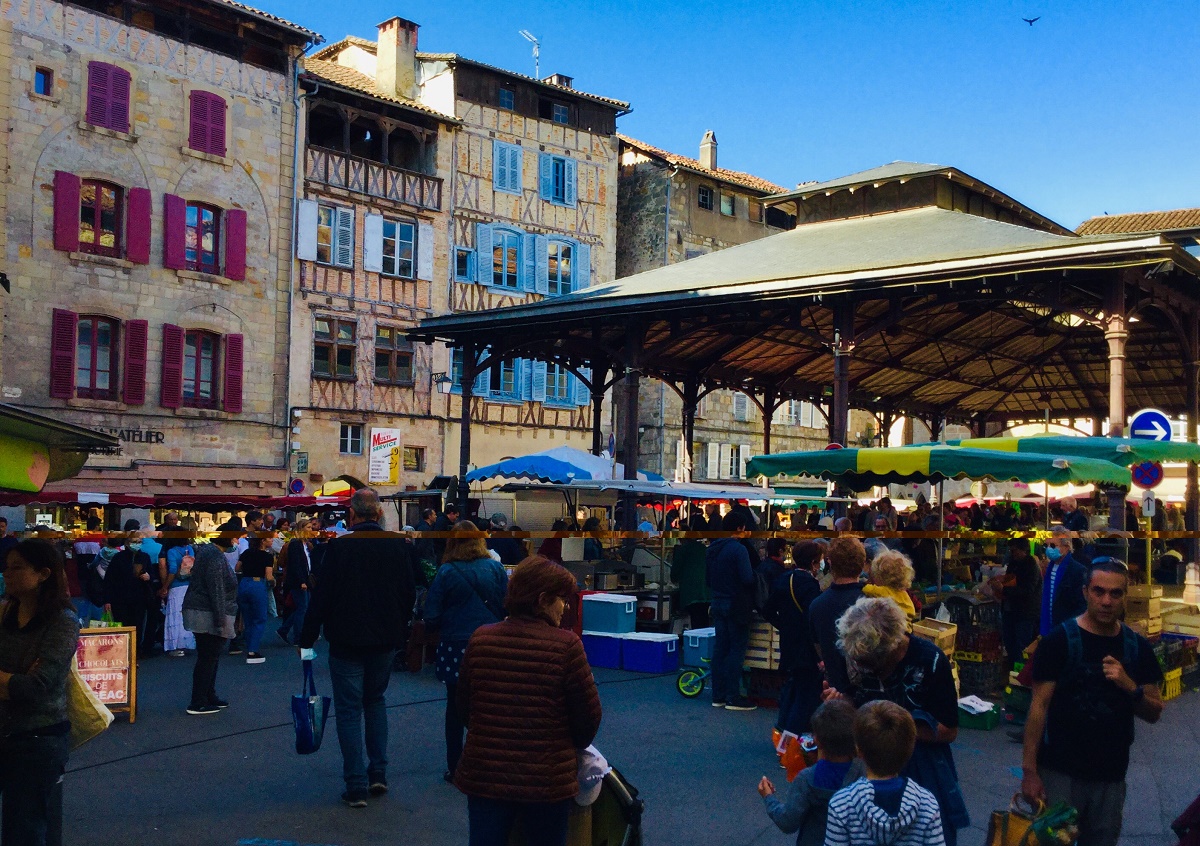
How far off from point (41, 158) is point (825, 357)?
1656cm

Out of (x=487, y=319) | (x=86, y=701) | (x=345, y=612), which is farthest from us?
(x=487, y=319)

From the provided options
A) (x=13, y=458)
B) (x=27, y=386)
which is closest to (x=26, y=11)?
(x=27, y=386)

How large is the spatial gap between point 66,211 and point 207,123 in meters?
3.96

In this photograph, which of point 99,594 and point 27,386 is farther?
point 27,386

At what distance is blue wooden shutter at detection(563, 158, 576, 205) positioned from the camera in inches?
1330

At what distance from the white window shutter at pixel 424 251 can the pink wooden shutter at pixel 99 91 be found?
27.1ft

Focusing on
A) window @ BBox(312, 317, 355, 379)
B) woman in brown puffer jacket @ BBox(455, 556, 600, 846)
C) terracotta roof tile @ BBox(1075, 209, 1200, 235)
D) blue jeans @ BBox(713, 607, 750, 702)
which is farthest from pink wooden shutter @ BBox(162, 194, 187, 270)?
terracotta roof tile @ BBox(1075, 209, 1200, 235)

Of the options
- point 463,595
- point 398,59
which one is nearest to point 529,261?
point 398,59

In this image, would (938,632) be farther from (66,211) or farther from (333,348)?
(333,348)

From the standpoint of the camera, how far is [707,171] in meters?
37.1

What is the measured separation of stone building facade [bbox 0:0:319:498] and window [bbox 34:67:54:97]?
37 mm

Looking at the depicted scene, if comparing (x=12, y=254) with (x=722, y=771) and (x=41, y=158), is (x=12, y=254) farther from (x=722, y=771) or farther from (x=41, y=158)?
(x=722, y=771)

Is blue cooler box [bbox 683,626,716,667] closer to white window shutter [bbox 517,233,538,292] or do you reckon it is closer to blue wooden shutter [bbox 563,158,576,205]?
white window shutter [bbox 517,233,538,292]

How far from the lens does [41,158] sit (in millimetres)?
23734
